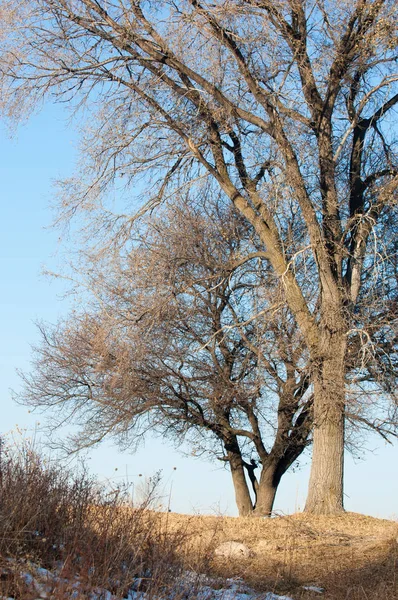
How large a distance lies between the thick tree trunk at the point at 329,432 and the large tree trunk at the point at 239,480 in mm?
3654

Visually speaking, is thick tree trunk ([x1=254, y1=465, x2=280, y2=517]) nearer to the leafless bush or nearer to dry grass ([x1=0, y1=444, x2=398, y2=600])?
dry grass ([x1=0, y1=444, x2=398, y2=600])

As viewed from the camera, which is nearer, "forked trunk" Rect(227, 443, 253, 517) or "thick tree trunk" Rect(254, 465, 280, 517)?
"thick tree trunk" Rect(254, 465, 280, 517)

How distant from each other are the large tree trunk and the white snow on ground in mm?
8531

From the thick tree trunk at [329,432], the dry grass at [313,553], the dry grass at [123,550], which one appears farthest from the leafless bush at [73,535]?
the thick tree trunk at [329,432]

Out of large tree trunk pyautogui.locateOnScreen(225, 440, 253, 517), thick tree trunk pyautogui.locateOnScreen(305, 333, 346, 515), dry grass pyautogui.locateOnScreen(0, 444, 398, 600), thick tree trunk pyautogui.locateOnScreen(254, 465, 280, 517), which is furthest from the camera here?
large tree trunk pyautogui.locateOnScreen(225, 440, 253, 517)

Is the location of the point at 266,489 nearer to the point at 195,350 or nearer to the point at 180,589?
the point at 195,350

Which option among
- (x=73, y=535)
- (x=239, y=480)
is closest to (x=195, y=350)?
(x=239, y=480)

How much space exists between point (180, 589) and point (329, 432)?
697 centimetres

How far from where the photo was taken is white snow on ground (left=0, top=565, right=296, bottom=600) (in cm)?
549

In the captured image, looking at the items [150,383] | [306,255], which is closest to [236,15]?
[306,255]

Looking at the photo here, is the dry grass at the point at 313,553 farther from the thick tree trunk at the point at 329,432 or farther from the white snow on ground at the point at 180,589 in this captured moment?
the thick tree trunk at the point at 329,432

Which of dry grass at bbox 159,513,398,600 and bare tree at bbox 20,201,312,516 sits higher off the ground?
bare tree at bbox 20,201,312,516

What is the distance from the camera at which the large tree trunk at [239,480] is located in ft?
53.5

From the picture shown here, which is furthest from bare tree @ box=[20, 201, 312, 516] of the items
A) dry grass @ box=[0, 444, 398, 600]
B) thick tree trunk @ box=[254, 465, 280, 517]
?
dry grass @ box=[0, 444, 398, 600]
